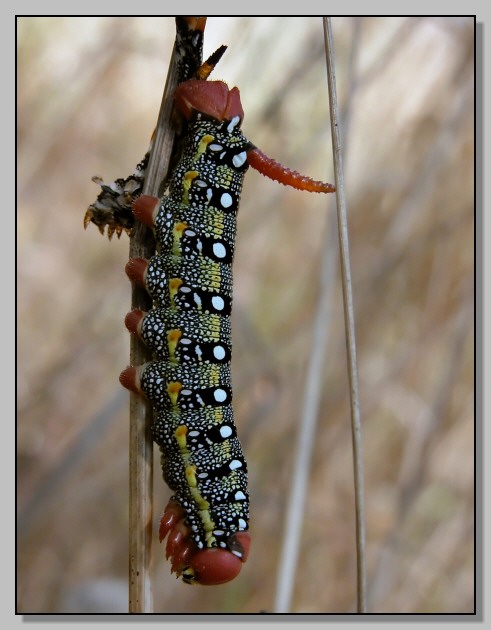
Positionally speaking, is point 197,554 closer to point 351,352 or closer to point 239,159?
point 351,352

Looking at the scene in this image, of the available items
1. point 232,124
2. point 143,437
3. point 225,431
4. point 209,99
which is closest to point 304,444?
point 225,431

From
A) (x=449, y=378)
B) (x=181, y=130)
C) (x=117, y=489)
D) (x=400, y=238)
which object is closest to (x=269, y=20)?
(x=400, y=238)

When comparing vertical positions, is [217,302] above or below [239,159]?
below

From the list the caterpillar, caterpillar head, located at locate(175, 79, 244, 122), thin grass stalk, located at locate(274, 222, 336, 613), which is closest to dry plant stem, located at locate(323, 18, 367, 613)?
the caterpillar

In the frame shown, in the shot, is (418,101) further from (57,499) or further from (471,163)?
(57,499)

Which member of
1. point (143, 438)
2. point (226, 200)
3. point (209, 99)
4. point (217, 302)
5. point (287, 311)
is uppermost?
point (287, 311)

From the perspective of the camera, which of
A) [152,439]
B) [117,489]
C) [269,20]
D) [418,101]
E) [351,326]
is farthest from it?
[117,489]
